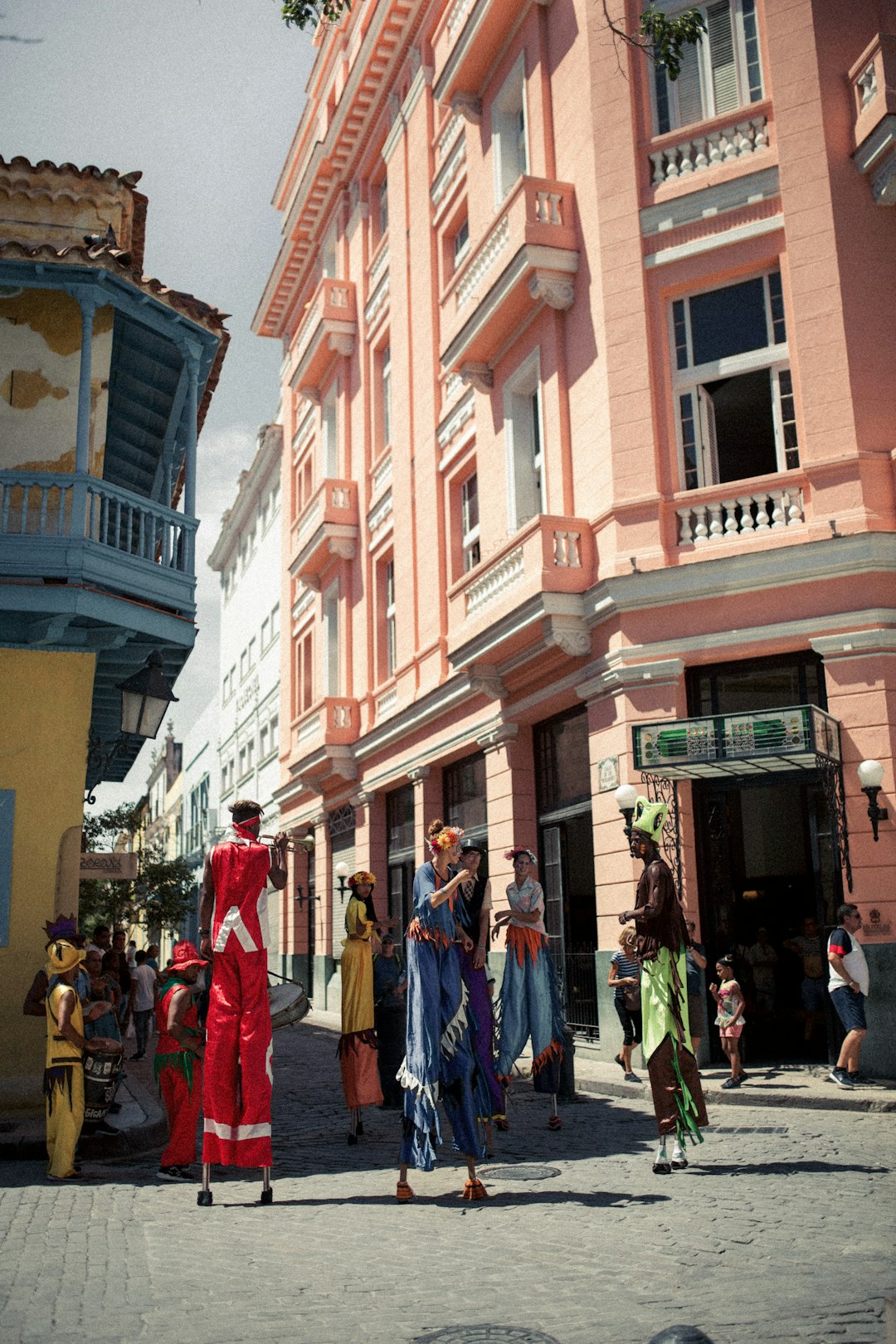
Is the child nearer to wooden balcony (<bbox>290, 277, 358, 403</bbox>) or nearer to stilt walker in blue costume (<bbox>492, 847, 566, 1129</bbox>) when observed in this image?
stilt walker in blue costume (<bbox>492, 847, 566, 1129</bbox>)

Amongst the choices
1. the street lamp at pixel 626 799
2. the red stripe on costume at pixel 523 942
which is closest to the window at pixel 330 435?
the street lamp at pixel 626 799

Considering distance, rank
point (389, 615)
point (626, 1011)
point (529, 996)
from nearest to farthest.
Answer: point (529, 996) < point (626, 1011) < point (389, 615)

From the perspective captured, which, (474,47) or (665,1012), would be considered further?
(474,47)

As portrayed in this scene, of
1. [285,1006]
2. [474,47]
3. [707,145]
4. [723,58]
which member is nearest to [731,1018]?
[285,1006]

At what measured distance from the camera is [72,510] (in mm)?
10922

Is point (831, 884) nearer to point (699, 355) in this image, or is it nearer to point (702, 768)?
point (702, 768)

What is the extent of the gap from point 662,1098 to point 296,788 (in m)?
21.7

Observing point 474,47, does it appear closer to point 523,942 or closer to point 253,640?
point 523,942

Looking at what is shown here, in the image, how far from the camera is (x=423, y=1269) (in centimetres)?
530

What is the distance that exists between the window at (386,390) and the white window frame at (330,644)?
11.9 feet

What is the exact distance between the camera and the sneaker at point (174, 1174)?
25.8 ft

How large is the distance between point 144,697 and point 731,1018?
249 inches

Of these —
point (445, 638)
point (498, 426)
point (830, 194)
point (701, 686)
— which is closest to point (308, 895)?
point (445, 638)

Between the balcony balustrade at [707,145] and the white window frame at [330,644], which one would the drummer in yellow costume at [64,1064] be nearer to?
the balcony balustrade at [707,145]
